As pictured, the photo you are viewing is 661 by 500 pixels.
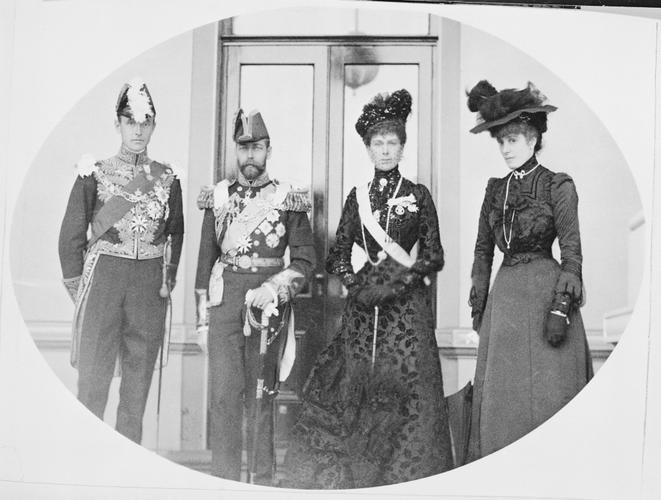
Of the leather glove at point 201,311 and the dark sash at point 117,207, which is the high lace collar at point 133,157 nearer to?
the dark sash at point 117,207

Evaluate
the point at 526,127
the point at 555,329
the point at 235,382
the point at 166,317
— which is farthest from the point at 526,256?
the point at 166,317

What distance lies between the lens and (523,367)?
369 centimetres

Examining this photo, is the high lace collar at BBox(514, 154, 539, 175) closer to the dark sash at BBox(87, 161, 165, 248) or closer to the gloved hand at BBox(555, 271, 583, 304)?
the gloved hand at BBox(555, 271, 583, 304)

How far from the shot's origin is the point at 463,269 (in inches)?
148

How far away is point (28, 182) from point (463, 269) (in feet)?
6.95

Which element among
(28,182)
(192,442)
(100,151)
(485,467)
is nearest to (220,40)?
(100,151)

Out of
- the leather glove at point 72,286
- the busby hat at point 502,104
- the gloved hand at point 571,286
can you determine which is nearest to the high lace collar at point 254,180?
the leather glove at point 72,286

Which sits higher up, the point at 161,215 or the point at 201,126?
the point at 201,126

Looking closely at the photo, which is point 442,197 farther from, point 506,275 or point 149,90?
point 149,90

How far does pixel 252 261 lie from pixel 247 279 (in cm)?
9

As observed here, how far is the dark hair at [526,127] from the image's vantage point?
379 centimetres

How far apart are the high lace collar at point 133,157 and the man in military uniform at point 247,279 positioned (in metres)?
0.34

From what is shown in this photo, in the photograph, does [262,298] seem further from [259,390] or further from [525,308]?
[525,308]

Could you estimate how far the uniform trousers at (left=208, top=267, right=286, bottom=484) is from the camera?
370cm
